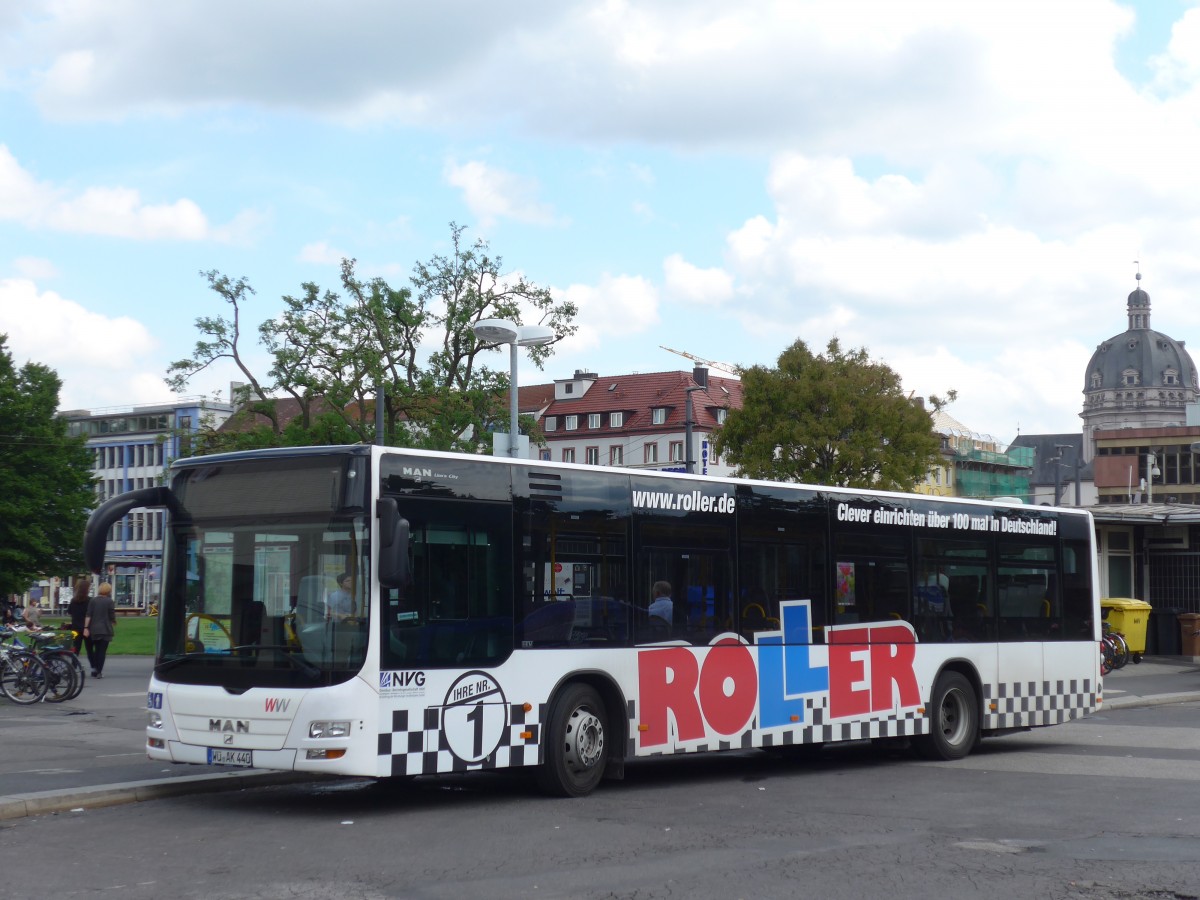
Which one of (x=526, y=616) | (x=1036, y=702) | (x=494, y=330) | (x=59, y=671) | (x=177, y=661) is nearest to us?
(x=177, y=661)

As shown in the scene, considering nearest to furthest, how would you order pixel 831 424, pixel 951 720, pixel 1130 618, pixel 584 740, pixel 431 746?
pixel 431 746
pixel 584 740
pixel 951 720
pixel 1130 618
pixel 831 424

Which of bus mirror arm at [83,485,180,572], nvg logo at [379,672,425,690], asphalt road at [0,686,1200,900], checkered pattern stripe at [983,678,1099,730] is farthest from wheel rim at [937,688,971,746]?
bus mirror arm at [83,485,180,572]

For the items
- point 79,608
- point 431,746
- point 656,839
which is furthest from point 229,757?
point 79,608

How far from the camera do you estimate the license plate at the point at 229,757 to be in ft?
37.8

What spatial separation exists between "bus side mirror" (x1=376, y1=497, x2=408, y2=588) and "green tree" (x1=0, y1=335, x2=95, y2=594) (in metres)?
59.6

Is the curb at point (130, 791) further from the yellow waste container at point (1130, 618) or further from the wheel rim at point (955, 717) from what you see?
the yellow waste container at point (1130, 618)

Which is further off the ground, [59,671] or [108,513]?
[108,513]

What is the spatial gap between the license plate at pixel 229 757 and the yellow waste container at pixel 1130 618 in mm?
26960

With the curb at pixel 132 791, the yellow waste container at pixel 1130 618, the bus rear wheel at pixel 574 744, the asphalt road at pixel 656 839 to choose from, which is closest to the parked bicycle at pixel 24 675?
the curb at pixel 132 791

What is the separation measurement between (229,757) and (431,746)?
1457mm

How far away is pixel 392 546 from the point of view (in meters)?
11.1

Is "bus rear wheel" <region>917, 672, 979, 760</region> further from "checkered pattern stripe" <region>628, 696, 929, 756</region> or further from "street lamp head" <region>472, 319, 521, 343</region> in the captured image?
"street lamp head" <region>472, 319, 521, 343</region>

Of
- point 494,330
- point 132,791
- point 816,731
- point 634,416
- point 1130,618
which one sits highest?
point 634,416

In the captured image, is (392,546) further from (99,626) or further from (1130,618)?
(1130,618)
